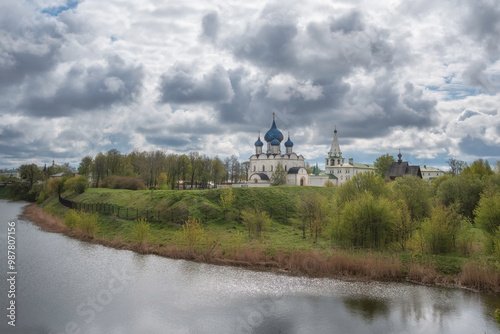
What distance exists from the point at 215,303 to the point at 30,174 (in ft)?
263

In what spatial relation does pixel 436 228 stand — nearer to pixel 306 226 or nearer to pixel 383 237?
pixel 383 237

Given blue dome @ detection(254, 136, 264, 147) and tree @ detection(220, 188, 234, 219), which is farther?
blue dome @ detection(254, 136, 264, 147)

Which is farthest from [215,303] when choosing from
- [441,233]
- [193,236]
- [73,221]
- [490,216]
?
[73,221]

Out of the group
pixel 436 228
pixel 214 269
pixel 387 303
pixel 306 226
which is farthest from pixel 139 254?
pixel 436 228

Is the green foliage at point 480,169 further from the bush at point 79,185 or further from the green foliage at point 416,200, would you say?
the bush at point 79,185

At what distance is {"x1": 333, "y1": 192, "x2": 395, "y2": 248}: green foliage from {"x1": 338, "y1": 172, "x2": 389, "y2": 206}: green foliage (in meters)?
4.25

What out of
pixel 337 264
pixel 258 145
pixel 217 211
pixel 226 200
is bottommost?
pixel 337 264

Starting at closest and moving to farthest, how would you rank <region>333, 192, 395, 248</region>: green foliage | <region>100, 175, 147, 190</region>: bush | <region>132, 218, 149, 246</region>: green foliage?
<region>333, 192, 395, 248</region>: green foliage, <region>132, 218, 149, 246</region>: green foliage, <region>100, 175, 147, 190</region>: bush

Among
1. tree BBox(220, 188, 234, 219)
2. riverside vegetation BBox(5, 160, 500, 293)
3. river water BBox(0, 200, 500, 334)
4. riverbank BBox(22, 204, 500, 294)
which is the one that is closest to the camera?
river water BBox(0, 200, 500, 334)

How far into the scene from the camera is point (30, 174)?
278ft

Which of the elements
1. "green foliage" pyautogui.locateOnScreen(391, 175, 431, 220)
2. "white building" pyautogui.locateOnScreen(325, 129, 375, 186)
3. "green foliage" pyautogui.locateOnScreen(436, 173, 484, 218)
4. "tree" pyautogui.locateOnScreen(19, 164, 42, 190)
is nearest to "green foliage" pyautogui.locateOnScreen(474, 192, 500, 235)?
"green foliage" pyautogui.locateOnScreen(391, 175, 431, 220)

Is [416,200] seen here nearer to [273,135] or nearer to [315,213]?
[315,213]

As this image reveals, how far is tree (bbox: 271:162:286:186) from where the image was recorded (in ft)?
225

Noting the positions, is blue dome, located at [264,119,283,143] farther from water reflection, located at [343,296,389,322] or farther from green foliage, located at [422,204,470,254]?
water reflection, located at [343,296,389,322]
